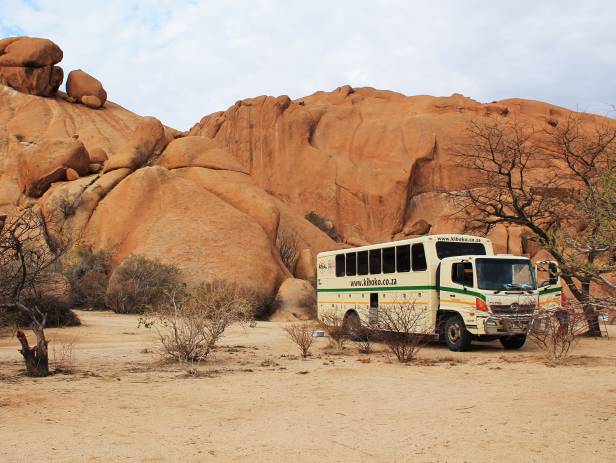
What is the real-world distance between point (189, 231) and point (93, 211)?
6841mm

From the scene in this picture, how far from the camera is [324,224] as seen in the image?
56.1m

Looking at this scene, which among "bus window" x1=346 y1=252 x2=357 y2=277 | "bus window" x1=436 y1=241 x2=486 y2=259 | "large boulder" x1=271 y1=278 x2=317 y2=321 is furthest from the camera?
"large boulder" x1=271 y1=278 x2=317 y2=321

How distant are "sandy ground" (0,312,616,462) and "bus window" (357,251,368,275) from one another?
5.24 meters

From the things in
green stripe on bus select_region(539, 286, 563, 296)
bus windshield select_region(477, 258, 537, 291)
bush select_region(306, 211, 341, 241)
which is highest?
bush select_region(306, 211, 341, 241)

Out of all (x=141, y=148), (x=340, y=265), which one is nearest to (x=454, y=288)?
(x=340, y=265)

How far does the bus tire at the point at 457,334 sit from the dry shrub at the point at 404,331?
19.0 inches

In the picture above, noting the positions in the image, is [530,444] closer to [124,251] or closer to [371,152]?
[124,251]

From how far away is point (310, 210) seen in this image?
5888 cm

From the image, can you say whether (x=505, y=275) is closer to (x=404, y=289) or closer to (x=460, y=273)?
(x=460, y=273)

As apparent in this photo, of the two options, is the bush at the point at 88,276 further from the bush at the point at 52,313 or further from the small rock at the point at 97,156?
the small rock at the point at 97,156

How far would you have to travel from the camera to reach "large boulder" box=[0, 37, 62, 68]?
62.8 m

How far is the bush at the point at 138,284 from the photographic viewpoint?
91.6ft

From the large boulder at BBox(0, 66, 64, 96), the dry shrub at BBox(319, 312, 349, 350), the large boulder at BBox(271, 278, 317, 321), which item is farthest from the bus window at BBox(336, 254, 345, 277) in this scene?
the large boulder at BBox(0, 66, 64, 96)

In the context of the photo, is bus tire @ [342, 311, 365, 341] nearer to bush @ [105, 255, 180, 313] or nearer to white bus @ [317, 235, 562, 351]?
white bus @ [317, 235, 562, 351]
